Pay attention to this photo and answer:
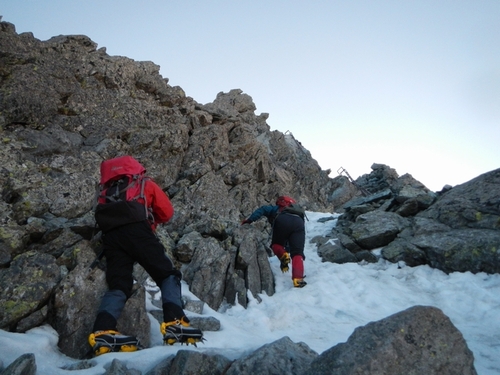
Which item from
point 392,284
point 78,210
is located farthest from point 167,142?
point 392,284

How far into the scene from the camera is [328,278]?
9.95 meters

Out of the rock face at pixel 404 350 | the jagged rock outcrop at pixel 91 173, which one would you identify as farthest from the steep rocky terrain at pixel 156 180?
the rock face at pixel 404 350

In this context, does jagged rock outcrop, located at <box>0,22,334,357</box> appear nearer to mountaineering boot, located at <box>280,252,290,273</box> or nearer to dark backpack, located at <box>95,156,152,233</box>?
mountaineering boot, located at <box>280,252,290,273</box>

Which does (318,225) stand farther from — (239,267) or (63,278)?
(63,278)

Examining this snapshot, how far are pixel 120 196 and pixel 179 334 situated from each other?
2.80 m

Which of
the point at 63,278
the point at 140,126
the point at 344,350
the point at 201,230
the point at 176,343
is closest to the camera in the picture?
the point at 344,350

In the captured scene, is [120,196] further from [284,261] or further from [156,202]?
[284,261]

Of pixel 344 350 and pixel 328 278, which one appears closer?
pixel 344 350

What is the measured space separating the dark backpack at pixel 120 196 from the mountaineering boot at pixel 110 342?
1894 millimetres

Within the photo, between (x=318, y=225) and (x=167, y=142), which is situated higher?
(x=167, y=142)

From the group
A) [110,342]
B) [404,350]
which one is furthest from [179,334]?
[404,350]

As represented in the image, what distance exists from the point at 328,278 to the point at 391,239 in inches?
136

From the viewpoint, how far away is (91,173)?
34.9 feet

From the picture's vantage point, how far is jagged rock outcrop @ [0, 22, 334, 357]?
6227 mm
